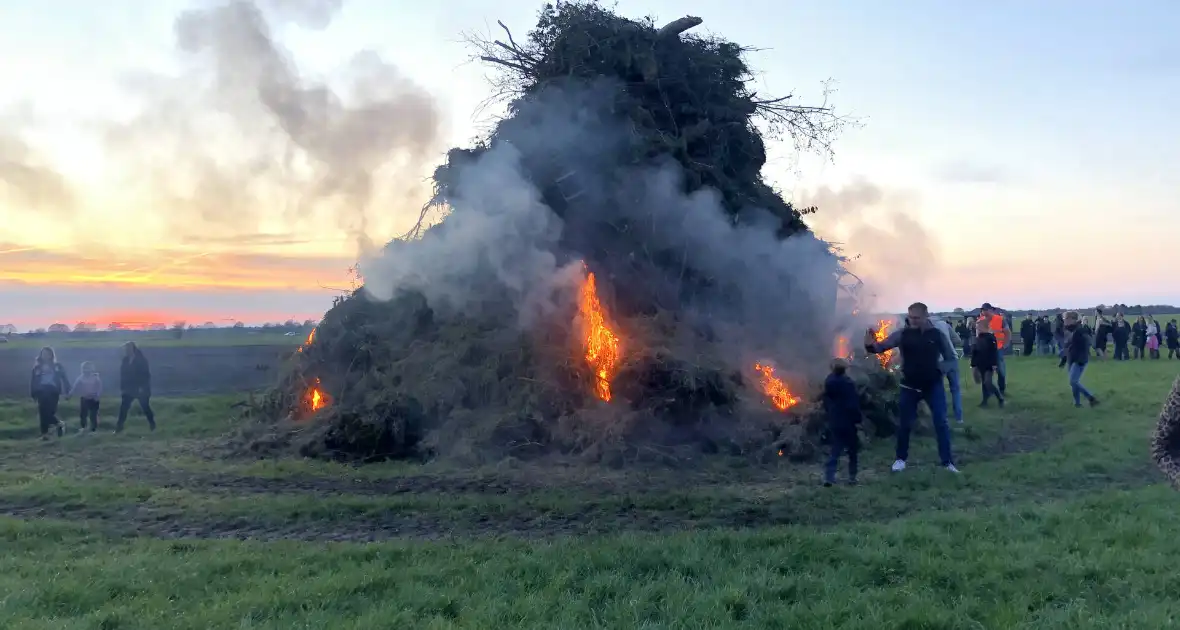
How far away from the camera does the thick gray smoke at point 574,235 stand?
13289mm

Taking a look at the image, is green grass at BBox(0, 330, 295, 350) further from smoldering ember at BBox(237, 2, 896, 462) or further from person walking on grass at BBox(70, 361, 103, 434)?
smoldering ember at BBox(237, 2, 896, 462)

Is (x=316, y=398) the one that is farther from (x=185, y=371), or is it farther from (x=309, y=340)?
(x=185, y=371)

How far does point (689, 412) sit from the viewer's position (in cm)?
1182

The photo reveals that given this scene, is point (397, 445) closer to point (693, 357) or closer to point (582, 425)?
point (582, 425)

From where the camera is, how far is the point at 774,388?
13.2m

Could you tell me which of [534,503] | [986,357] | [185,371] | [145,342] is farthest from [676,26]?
[145,342]

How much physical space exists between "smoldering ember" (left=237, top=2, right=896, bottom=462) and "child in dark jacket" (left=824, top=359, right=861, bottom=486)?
1606 mm

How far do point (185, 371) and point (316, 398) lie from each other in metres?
21.5

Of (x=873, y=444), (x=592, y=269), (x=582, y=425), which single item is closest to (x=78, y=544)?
(x=582, y=425)

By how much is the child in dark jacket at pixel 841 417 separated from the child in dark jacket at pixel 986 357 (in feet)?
22.7

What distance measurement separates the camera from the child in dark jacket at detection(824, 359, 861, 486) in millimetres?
9062

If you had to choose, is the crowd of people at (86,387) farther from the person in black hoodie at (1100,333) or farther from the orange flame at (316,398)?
the person in black hoodie at (1100,333)

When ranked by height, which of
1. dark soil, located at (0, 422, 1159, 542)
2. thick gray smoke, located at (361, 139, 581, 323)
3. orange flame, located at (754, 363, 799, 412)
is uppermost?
thick gray smoke, located at (361, 139, 581, 323)

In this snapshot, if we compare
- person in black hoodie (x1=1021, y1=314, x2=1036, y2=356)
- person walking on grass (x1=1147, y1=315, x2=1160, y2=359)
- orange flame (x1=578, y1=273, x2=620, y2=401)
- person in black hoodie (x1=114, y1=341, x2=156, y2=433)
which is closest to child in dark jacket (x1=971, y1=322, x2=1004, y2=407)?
orange flame (x1=578, y1=273, x2=620, y2=401)
